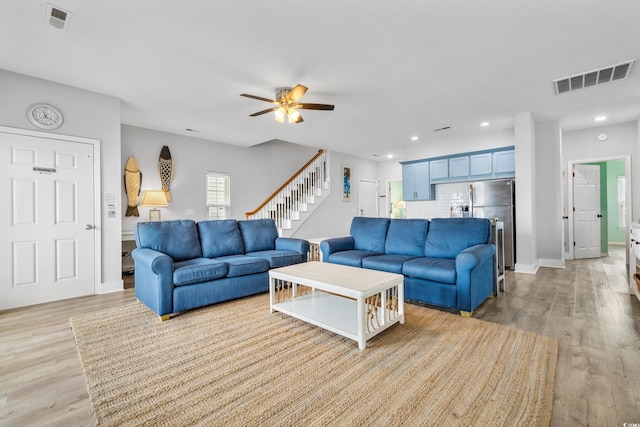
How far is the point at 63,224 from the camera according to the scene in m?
3.69

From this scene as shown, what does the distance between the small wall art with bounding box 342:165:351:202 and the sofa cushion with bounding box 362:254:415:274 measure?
15.1 ft

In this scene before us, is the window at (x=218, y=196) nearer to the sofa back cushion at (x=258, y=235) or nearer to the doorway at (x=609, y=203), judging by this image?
the sofa back cushion at (x=258, y=235)

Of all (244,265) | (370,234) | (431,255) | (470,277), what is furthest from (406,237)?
(244,265)

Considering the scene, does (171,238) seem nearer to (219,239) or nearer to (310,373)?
(219,239)

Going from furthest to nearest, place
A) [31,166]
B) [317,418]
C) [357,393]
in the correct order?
[31,166], [357,393], [317,418]

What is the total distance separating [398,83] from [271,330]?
3261mm

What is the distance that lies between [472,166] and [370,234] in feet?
12.0

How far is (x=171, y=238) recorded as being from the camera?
3533 mm

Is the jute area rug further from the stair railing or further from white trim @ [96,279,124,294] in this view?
the stair railing

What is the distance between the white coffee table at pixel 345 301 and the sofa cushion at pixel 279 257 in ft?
2.50

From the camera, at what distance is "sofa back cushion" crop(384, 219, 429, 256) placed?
3789 mm

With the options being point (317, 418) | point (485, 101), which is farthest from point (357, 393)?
point (485, 101)

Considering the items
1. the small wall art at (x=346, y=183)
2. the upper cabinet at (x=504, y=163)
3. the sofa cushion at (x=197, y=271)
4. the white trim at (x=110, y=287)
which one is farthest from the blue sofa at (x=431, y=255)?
the small wall art at (x=346, y=183)

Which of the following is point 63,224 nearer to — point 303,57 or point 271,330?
point 271,330
